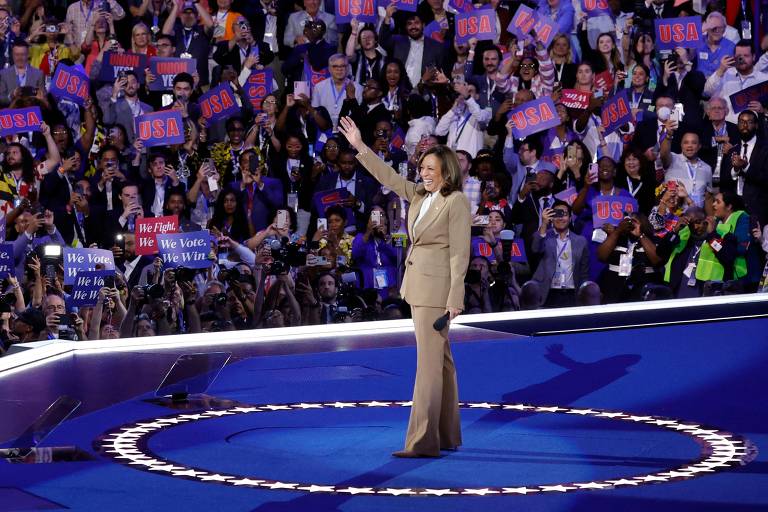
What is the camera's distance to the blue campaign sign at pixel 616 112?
9188 millimetres

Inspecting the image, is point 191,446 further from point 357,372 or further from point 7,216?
point 7,216

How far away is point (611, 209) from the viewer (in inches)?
348

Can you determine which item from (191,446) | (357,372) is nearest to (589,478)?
(191,446)

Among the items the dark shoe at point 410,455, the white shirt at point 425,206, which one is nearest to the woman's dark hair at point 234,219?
the white shirt at point 425,206

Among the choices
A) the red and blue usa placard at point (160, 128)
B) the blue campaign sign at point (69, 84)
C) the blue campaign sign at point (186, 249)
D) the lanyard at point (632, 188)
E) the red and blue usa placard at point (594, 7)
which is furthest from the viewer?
the red and blue usa placard at point (594, 7)

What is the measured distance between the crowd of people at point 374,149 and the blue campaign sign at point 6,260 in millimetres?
176

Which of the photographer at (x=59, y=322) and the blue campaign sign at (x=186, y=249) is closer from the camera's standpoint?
the photographer at (x=59, y=322)

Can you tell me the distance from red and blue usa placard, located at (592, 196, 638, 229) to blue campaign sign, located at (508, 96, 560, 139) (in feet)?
2.05

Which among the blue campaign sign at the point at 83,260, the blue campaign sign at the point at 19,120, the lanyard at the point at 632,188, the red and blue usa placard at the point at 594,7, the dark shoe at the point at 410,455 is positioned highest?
the red and blue usa placard at the point at 594,7

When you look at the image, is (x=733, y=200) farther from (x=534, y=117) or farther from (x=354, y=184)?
(x=354, y=184)

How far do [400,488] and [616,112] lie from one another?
560 centimetres

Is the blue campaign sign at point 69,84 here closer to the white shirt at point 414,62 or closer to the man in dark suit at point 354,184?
the man in dark suit at point 354,184

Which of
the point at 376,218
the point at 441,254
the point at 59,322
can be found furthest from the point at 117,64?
the point at 441,254

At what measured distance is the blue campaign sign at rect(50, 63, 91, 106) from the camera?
325 inches
